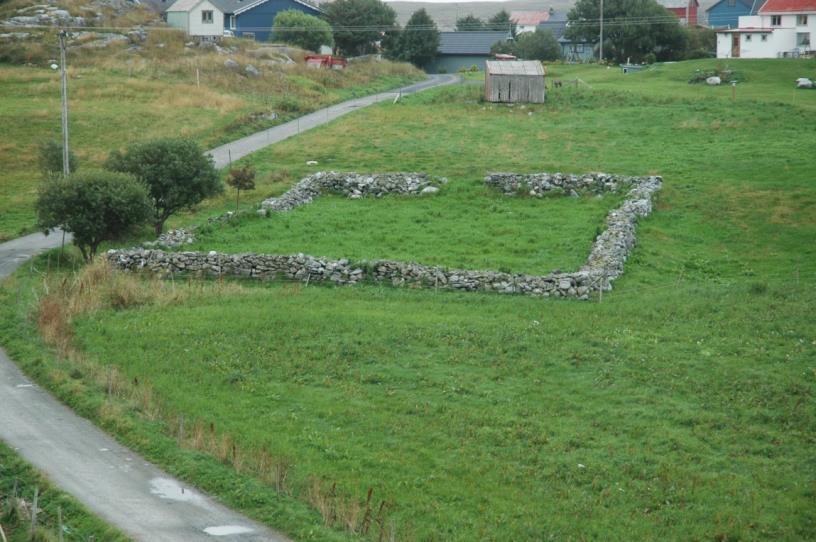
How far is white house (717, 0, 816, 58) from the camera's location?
9156cm

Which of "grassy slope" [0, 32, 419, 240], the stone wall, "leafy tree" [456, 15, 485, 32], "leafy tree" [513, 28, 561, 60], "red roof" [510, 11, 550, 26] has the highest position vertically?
"red roof" [510, 11, 550, 26]

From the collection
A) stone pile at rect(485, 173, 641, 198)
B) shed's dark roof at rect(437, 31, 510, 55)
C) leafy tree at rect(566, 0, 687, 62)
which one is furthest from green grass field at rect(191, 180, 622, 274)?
shed's dark roof at rect(437, 31, 510, 55)

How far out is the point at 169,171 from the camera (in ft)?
134

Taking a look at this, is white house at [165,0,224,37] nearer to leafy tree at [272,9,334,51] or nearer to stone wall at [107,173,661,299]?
leafy tree at [272,9,334,51]

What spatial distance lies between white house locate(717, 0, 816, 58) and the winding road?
77721 millimetres

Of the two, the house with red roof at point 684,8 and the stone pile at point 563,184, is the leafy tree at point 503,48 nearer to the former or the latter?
the house with red roof at point 684,8

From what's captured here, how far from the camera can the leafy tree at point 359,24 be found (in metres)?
109

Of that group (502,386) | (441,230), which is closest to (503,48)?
(441,230)

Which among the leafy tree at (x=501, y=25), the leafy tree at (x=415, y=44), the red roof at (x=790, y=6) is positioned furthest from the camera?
the leafy tree at (x=501, y=25)

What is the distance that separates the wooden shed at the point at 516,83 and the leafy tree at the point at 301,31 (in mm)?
33751

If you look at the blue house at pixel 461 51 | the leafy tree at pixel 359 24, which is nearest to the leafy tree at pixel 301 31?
the leafy tree at pixel 359 24

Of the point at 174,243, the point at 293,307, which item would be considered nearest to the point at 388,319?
the point at 293,307

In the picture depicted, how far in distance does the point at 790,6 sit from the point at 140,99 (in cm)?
5502

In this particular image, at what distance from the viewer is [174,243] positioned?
124ft
